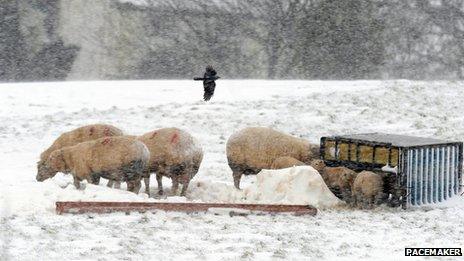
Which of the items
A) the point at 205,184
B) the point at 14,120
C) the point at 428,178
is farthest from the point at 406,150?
the point at 14,120

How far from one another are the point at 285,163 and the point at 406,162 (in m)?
2.34

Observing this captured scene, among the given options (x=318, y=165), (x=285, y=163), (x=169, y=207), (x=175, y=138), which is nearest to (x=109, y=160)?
(x=175, y=138)

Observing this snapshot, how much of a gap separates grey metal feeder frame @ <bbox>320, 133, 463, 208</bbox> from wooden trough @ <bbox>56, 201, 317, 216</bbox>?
1804 millimetres

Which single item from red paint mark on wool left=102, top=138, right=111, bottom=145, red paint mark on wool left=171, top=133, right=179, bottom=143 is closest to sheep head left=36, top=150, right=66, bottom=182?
red paint mark on wool left=102, top=138, right=111, bottom=145

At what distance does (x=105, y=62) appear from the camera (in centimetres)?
3738

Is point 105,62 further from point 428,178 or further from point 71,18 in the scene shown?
Answer: point 428,178

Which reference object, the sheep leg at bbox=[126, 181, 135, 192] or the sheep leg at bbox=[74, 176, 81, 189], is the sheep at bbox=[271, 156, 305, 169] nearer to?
the sheep leg at bbox=[126, 181, 135, 192]

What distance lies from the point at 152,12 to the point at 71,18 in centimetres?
320

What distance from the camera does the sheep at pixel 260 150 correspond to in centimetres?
1736

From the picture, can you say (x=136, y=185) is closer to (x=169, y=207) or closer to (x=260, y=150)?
(x=169, y=207)

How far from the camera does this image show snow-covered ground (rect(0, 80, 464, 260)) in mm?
11953

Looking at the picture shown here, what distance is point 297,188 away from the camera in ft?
50.9

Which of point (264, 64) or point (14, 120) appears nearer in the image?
point (14, 120)

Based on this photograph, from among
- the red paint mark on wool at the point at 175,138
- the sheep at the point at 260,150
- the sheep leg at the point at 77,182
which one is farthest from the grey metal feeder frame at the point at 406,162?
the sheep leg at the point at 77,182
